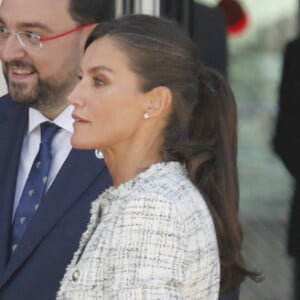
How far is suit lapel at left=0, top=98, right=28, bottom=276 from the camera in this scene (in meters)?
3.07

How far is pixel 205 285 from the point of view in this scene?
2402mm

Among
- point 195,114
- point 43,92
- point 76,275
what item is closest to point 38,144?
point 43,92

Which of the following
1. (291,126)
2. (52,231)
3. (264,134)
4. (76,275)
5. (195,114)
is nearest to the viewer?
(76,275)

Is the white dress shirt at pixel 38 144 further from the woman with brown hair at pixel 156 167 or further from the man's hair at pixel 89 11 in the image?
the woman with brown hair at pixel 156 167

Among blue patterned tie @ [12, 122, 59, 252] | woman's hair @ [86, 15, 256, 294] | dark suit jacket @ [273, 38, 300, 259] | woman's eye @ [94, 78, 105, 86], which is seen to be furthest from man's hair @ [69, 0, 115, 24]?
dark suit jacket @ [273, 38, 300, 259]

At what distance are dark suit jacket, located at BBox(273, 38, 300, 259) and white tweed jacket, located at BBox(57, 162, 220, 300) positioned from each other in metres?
2.14

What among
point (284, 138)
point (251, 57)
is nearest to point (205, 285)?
point (284, 138)

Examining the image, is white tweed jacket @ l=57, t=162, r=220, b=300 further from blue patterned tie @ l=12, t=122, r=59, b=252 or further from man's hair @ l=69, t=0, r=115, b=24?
man's hair @ l=69, t=0, r=115, b=24

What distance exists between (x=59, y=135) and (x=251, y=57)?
2.81 metres

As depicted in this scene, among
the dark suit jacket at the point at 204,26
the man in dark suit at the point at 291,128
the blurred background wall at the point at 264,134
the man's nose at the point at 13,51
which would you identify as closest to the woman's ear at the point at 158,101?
the man's nose at the point at 13,51

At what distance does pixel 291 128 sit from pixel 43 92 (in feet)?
5.22

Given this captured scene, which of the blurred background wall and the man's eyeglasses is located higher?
the man's eyeglasses

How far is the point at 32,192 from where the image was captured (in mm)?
3104

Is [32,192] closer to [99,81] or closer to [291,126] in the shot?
[99,81]
